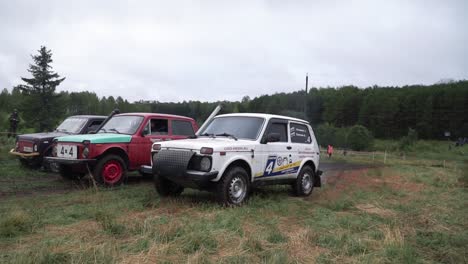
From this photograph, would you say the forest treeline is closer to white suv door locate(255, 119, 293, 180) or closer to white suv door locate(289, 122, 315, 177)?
white suv door locate(289, 122, 315, 177)

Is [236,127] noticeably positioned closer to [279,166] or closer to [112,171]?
[279,166]

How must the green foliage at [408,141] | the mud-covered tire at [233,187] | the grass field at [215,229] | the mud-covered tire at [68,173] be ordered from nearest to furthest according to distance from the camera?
the grass field at [215,229] < the mud-covered tire at [233,187] < the mud-covered tire at [68,173] < the green foliage at [408,141]

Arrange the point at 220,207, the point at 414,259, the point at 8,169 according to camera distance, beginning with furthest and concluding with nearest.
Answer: the point at 8,169
the point at 220,207
the point at 414,259

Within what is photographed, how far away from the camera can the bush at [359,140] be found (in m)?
66.6

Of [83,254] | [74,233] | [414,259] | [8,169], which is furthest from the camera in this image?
[8,169]

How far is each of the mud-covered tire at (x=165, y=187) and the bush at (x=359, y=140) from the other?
62560mm

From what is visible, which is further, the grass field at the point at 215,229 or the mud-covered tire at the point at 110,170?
the mud-covered tire at the point at 110,170

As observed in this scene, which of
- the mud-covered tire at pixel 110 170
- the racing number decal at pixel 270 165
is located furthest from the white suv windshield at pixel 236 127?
the mud-covered tire at pixel 110 170

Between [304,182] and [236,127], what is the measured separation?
2.32 m

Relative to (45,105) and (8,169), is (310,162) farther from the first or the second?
(45,105)

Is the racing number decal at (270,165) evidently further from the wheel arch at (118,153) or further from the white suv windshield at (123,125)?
the white suv windshield at (123,125)

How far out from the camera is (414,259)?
435 cm

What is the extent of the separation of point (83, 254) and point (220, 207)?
3.07 metres

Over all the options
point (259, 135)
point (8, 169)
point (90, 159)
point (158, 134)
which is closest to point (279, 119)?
point (259, 135)
